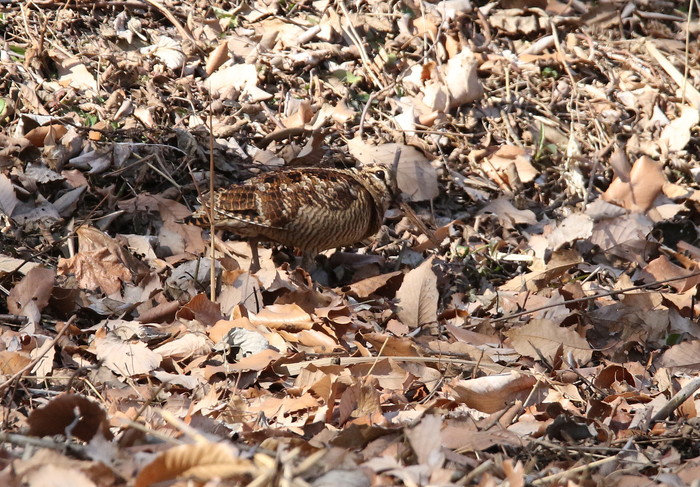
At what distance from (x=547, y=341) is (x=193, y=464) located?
7.64 ft

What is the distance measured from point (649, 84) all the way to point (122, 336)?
497cm

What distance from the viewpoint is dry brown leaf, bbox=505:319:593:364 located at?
150 inches

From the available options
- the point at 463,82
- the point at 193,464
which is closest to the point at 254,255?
the point at 463,82

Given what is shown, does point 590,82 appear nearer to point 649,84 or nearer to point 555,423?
point 649,84

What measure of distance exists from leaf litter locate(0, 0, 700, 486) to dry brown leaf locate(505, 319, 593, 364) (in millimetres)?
13

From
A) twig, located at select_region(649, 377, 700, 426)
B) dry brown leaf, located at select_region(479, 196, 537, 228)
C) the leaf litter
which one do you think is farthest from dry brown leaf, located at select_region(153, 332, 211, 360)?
dry brown leaf, located at select_region(479, 196, 537, 228)

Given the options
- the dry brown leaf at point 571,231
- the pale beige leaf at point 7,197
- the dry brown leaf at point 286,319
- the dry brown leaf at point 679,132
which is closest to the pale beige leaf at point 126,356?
the dry brown leaf at point 286,319

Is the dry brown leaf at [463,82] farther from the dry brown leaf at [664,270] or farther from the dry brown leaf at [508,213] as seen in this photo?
the dry brown leaf at [664,270]

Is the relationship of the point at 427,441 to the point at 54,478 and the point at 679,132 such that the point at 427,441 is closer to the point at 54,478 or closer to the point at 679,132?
the point at 54,478

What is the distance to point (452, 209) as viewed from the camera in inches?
233

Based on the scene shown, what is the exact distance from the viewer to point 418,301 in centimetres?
420

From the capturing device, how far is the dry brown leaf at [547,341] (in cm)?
382

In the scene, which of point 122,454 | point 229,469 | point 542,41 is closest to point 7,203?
point 122,454

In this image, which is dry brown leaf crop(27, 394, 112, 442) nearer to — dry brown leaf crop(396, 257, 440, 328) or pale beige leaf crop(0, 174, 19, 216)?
dry brown leaf crop(396, 257, 440, 328)
